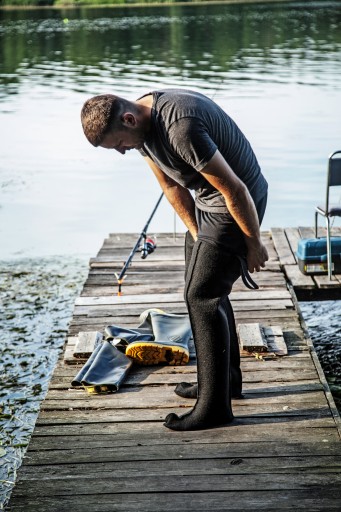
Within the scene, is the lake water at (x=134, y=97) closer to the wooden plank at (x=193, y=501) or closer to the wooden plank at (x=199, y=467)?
the wooden plank at (x=199, y=467)

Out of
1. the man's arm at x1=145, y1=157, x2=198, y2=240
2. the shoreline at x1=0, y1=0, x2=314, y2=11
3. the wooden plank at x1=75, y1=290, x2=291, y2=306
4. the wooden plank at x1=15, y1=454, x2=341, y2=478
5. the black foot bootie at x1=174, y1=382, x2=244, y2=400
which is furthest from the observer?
the shoreline at x1=0, y1=0, x2=314, y2=11

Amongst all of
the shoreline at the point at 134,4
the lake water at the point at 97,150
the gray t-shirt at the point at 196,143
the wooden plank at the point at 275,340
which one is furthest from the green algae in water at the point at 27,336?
the shoreline at the point at 134,4

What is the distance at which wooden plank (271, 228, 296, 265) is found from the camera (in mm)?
6203

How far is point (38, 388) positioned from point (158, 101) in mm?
2623

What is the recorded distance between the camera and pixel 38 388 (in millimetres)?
5195

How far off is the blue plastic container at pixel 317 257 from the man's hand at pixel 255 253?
245 centimetres

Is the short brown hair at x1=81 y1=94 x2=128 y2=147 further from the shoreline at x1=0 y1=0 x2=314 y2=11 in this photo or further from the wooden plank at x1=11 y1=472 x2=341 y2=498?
the shoreline at x1=0 y1=0 x2=314 y2=11

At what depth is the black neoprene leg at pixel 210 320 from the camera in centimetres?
333

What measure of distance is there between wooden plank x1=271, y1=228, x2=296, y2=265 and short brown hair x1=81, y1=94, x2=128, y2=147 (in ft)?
10.7

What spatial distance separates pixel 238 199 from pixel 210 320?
0.51 meters

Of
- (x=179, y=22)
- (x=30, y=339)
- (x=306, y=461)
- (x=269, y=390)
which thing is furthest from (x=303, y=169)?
(x=179, y=22)

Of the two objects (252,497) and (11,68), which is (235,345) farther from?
(11,68)

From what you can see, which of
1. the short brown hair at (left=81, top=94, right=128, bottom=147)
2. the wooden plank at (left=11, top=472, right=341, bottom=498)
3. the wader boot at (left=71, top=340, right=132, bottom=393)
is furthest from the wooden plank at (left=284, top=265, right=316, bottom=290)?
the short brown hair at (left=81, top=94, right=128, bottom=147)

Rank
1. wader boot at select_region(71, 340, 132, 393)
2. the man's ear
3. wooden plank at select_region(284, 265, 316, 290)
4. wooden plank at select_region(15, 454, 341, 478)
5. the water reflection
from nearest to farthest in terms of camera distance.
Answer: the man's ear → wooden plank at select_region(15, 454, 341, 478) → wader boot at select_region(71, 340, 132, 393) → wooden plank at select_region(284, 265, 316, 290) → the water reflection
